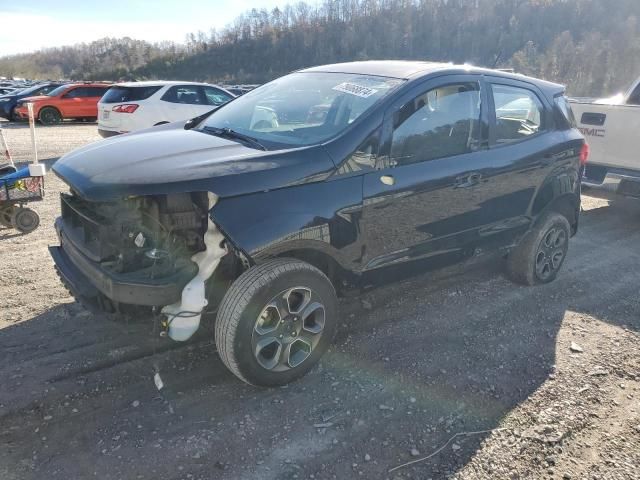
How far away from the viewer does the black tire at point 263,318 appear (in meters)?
2.88

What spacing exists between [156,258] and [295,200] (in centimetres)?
86

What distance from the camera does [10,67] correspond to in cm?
8650

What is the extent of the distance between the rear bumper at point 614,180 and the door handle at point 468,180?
3.90 m

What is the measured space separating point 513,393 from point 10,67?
104 m

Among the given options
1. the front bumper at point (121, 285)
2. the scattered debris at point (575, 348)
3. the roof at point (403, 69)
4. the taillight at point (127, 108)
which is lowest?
the scattered debris at point (575, 348)

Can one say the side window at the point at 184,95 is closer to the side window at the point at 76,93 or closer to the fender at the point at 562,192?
the fender at the point at 562,192

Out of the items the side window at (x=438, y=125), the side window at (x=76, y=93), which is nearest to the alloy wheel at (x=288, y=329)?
the side window at (x=438, y=125)

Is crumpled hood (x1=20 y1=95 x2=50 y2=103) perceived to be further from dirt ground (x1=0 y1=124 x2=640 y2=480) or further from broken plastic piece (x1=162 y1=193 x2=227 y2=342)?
broken plastic piece (x1=162 y1=193 x2=227 y2=342)

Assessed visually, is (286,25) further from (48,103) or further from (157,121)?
(157,121)

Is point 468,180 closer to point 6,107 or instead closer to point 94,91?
point 94,91

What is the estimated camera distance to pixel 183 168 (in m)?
2.83

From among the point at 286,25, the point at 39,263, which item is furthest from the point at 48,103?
the point at 286,25

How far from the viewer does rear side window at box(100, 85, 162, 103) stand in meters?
→ 11.3

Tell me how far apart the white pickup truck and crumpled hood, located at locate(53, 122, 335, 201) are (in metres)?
5.24
